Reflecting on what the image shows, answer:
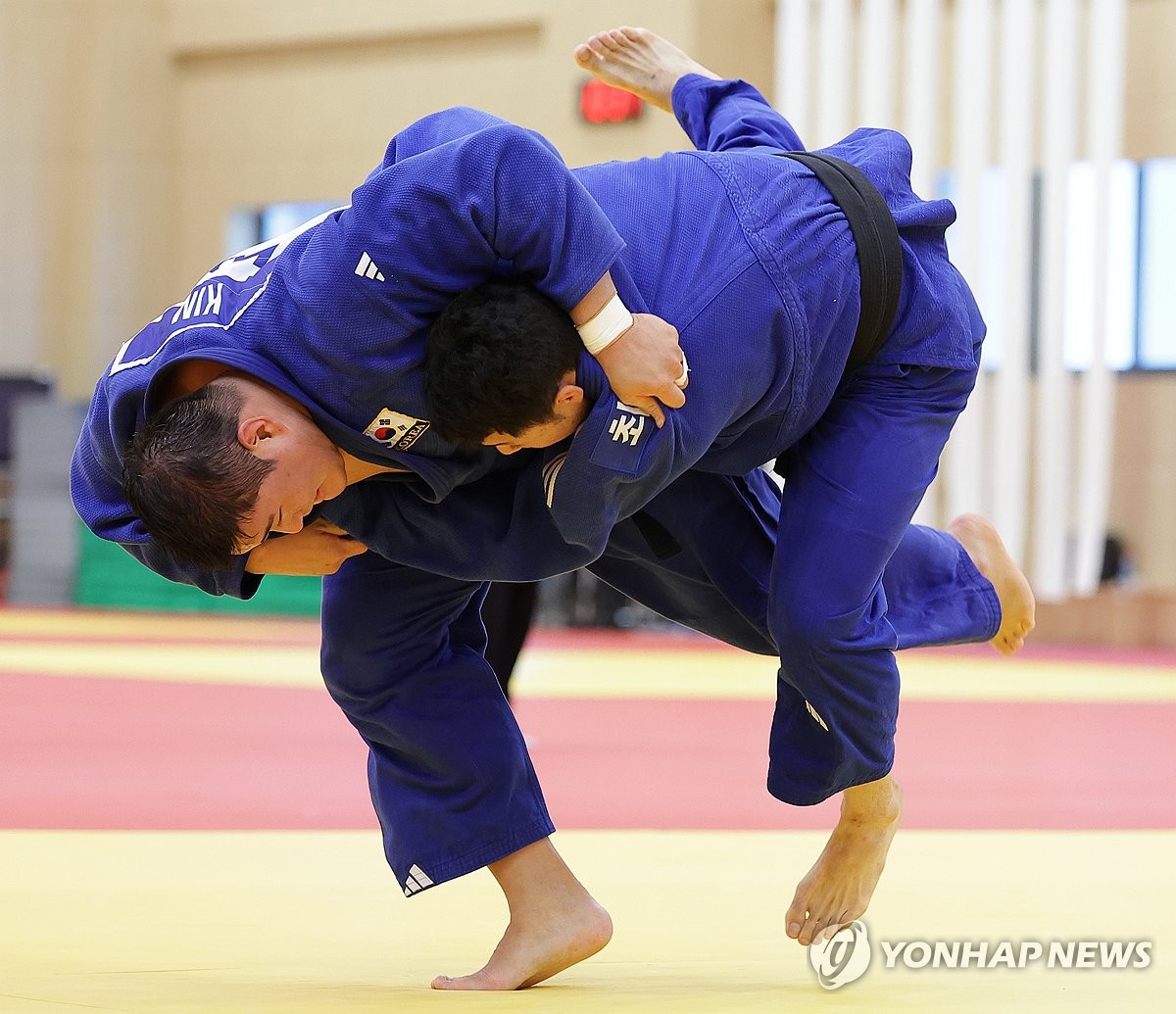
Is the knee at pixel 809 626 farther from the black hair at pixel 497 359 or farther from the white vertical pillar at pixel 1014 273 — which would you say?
the white vertical pillar at pixel 1014 273

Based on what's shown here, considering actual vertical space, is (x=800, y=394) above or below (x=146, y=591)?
above

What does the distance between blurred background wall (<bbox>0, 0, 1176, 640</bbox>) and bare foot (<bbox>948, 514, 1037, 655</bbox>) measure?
27.5ft

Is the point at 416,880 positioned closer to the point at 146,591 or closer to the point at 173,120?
the point at 146,591

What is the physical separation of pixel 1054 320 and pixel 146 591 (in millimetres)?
5589

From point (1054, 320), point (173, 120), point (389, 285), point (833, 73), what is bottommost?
point (1054, 320)

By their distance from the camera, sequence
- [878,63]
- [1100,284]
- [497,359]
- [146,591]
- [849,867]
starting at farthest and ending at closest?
[146,591]
[878,63]
[1100,284]
[849,867]
[497,359]

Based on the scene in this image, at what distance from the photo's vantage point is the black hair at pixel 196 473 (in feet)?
5.58

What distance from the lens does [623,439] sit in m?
1.73

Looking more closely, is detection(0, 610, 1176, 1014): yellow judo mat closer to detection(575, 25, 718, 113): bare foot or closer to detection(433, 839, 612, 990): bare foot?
detection(433, 839, 612, 990): bare foot

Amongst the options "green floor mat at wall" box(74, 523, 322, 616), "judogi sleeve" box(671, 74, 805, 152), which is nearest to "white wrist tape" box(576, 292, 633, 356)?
"judogi sleeve" box(671, 74, 805, 152)

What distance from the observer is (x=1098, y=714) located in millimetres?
5215

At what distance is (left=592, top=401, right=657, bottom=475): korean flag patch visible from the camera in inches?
68.1

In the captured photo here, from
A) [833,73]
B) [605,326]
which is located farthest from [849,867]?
[833,73]

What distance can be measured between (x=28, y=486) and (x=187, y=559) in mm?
9177
